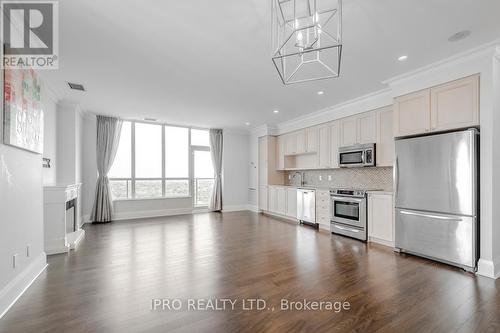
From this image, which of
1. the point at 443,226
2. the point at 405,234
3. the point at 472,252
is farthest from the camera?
the point at 405,234

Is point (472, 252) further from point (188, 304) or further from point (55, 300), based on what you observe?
point (55, 300)

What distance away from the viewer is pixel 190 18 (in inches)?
89.1

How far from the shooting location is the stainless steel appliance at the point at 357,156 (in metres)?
4.54

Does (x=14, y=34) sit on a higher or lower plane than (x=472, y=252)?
higher

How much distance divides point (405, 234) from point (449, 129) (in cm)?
169

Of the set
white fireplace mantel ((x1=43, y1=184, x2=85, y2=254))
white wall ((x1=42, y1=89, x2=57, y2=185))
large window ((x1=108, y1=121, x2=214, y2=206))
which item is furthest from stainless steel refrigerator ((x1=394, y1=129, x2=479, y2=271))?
white wall ((x1=42, y1=89, x2=57, y2=185))

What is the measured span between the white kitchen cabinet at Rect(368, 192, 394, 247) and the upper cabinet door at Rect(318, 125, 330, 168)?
1.51 m

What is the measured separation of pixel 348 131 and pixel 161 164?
5.43m

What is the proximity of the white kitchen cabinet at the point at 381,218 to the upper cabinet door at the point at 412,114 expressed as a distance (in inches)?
45.7

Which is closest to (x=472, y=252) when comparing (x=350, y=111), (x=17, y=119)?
(x=350, y=111)

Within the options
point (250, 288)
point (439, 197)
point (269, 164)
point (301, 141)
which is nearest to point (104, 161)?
point (269, 164)

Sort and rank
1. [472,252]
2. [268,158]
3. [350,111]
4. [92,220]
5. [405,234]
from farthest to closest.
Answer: [268,158] < [92,220] < [350,111] < [405,234] < [472,252]

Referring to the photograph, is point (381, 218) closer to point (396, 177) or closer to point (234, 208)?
point (396, 177)

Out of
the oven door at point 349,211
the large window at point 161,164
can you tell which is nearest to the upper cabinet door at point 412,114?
the oven door at point 349,211
